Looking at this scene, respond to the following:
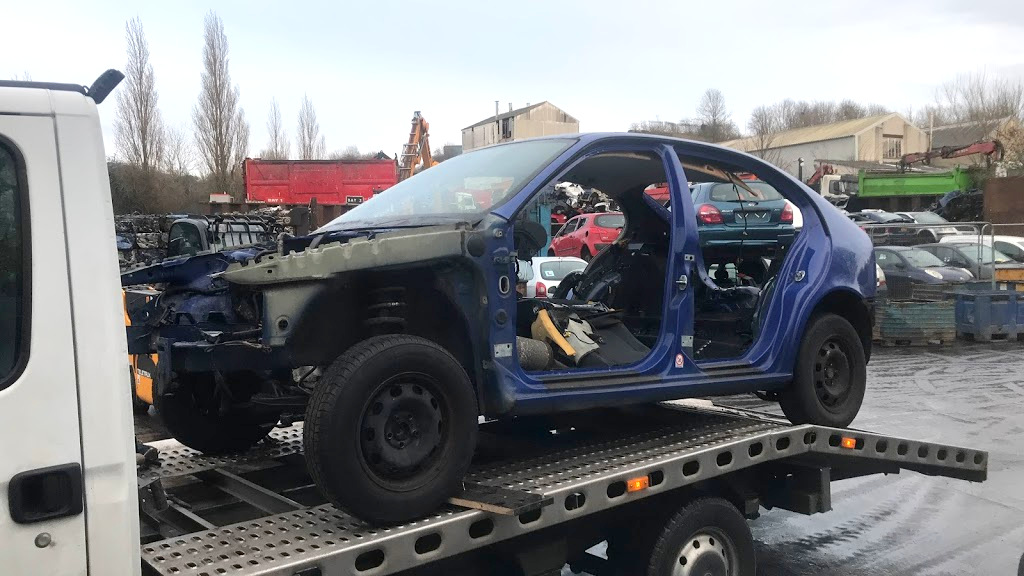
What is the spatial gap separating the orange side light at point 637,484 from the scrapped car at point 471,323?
42cm

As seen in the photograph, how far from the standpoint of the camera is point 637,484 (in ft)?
11.4

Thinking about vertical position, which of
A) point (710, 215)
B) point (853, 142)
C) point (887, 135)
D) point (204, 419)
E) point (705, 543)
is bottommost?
point (705, 543)

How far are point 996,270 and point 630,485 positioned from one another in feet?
58.8

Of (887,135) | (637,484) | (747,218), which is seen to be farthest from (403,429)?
(887,135)

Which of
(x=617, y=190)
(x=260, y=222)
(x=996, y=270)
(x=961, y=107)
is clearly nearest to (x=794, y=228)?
(x=617, y=190)

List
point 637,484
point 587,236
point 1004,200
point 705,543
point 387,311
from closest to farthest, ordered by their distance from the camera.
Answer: point 387,311 → point 637,484 → point 705,543 → point 587,236 → point 1004,200

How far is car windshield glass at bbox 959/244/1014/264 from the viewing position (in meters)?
18.2

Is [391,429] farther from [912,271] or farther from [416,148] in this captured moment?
[416,148]

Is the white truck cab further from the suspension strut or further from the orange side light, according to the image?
the orange side light

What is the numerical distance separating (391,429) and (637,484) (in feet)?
3.59

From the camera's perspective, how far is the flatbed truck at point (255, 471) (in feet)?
6.68

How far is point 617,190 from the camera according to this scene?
5.08m

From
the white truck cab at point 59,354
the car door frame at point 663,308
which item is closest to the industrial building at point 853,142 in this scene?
the car door frame at point 663,308

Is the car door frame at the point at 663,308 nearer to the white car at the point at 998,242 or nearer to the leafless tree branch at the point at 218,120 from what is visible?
the white car at the point at 998,242
